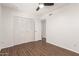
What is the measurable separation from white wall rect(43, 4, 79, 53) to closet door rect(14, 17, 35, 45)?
61.6 inches

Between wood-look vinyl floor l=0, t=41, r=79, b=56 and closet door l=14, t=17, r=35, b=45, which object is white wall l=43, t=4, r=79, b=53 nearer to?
wood-look vinyl floor l=0, t=41, r=79, b=56

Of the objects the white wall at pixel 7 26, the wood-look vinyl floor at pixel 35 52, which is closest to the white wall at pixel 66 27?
the wood-look vinyl floor at pixel 35 52

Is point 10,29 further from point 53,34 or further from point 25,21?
point 53,34

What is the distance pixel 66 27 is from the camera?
3.69m

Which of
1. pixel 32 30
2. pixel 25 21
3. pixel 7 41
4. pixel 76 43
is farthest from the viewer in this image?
pixel 32 30

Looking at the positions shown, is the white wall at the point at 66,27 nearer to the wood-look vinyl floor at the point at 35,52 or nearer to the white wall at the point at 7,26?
the wood-look vinyl floor at the point at 35,52

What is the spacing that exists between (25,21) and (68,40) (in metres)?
3.04

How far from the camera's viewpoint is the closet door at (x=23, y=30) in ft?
15.2

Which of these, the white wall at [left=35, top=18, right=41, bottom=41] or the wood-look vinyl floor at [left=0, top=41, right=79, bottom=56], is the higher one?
the white wall at [left=35, top=18, right=41, bottom=41]

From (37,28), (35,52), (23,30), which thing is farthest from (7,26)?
(37,28)

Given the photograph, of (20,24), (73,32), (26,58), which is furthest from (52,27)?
(26,58)

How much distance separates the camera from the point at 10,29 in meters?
4.07

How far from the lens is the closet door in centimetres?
463

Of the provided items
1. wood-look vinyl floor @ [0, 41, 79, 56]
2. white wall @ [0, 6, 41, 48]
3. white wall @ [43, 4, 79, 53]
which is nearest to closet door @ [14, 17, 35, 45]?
Result: white wall @ [0, 6, 41, 48]
